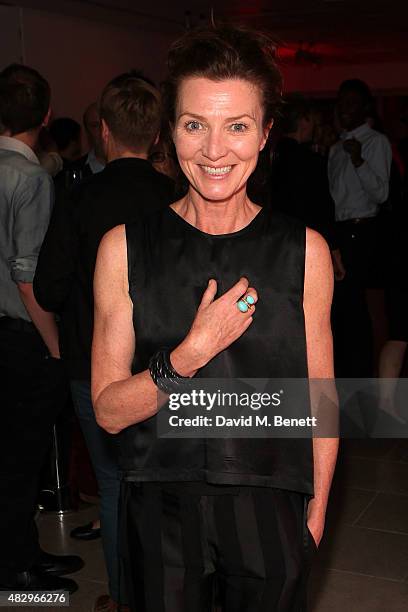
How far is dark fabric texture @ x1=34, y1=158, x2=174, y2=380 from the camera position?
259 cm

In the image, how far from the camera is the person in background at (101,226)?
260 centimetres

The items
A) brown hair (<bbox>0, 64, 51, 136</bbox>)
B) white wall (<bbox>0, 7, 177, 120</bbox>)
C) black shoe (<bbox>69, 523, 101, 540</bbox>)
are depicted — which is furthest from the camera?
white wall (<bbox>0, 7, 177, 120</bbox>)

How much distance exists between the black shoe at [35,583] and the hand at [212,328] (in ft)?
6.27

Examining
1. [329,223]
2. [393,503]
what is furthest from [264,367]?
[329,223]

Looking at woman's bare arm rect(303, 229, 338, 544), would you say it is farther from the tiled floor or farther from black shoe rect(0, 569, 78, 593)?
black shoe rect(0, 569, 78, 593)

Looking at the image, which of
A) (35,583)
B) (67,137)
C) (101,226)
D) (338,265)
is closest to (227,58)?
(101,226)

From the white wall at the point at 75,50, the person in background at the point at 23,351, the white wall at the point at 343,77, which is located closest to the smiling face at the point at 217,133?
the person in background at the point at 23,351

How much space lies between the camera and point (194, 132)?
152 centimetres

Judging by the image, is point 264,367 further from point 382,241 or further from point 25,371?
point 382,241

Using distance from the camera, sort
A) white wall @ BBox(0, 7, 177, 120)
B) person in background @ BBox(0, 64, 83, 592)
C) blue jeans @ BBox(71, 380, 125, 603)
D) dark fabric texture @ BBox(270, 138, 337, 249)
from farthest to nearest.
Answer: white wall @ BBox(0, 7, 177, 120) < dark fabric texture @ BBox(270, 138, 337, 249) < person in background @ BBox(0, 64, 83, 592) < blue jeans @ BBox(71, 380, 125, 603)

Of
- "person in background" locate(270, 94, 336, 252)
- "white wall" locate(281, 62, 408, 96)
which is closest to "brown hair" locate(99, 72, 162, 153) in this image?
"person in background" locate(270, 94, 336, 252)

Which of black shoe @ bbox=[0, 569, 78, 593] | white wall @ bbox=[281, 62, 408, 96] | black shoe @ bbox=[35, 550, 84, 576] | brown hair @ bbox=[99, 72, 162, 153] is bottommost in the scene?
black shoe @ bbox=[35, 550, 84, 576]

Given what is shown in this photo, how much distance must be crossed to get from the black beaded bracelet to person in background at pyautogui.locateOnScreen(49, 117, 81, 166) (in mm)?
5130

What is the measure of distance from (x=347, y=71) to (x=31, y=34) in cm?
822
